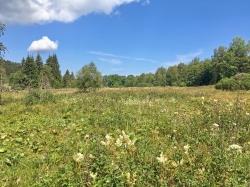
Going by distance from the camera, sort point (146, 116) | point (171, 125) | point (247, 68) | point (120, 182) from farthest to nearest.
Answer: point (247, 68), point (146, 116), point (171, 125), point (120, 182)

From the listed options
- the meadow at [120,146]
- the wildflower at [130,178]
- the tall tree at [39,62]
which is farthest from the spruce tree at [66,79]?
the wildflower at [130,178]

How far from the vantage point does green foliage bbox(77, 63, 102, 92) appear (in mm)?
67125

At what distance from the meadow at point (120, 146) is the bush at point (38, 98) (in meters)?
1.04

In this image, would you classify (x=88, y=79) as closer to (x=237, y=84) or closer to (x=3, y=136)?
(x=237, y=84)

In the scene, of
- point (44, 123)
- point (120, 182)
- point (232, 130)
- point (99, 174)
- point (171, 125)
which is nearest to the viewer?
point (120, 182)

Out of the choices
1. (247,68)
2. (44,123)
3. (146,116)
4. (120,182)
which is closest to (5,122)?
(44,123)

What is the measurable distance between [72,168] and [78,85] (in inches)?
2342

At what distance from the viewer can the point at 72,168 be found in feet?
25.5

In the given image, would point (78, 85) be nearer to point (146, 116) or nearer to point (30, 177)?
point (146, 116)

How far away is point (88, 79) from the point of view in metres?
68.0

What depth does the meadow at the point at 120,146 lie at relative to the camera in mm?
7250

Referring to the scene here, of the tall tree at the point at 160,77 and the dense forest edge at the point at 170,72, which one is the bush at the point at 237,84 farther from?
the tall tree at the point at 160,77

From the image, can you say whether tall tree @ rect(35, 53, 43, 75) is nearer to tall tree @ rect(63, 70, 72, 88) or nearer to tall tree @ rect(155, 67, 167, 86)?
tall tree @ rect(63, 70, 72, 88)

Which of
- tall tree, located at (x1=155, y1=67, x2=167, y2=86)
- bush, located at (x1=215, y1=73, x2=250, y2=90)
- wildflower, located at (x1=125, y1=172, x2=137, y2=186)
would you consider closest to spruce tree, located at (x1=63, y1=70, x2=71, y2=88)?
tall tree, located at (x1=155, y1=67, x2=167, y2=86)
